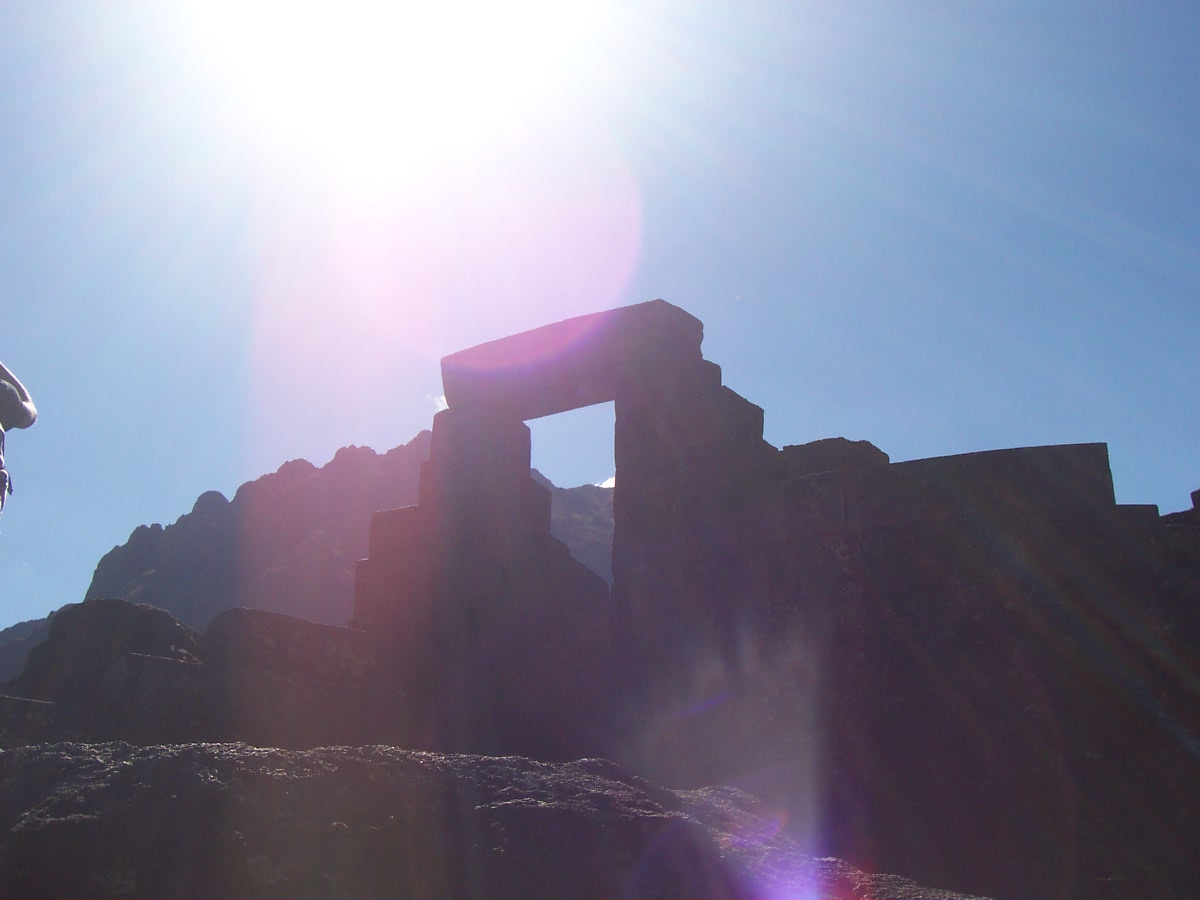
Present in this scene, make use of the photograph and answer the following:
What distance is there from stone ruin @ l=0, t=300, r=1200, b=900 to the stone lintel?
0.04 metres

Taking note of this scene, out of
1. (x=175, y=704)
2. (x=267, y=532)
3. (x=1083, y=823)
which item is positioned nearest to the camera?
(x=1083, y=823)

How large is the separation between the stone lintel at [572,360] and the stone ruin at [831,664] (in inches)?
1.4

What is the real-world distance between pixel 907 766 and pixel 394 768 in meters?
3.79

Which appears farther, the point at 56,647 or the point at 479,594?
the point at 479,594

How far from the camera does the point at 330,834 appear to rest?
11.1 feet

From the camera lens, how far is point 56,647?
8.13m

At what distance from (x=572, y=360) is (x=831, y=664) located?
448 cm

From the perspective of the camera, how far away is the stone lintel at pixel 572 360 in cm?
996

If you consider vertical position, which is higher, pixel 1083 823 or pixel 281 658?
pixel 281 658

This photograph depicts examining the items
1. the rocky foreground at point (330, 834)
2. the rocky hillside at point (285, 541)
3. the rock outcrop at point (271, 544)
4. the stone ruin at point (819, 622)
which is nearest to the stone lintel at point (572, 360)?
the stone ruin at point (819, 622)

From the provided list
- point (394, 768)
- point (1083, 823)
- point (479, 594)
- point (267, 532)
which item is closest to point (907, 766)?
point (1083, 823)

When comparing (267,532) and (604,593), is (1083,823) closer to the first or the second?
(604,593)

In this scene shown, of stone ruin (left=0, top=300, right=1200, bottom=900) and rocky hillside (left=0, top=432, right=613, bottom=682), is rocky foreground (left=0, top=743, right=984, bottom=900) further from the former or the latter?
rocky hillside (left=0, top=432, right=613, bottom=682)

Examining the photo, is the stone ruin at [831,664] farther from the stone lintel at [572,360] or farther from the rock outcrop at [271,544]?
the rock outcrop at [271,544]
